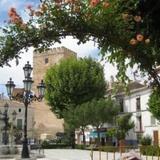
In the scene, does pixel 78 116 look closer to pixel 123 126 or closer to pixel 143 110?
pixel 123 126

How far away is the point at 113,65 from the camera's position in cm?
1023

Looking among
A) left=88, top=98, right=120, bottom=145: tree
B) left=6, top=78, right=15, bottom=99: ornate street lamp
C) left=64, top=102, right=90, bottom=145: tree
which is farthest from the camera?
left=88, top=98, right=120, bottom=145: tree

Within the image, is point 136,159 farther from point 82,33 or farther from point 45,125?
point 45,125

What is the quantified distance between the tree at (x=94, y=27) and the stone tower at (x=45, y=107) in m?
74.3

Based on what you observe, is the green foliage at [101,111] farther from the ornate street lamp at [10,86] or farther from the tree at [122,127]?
the ornate street lamp at [10,86]

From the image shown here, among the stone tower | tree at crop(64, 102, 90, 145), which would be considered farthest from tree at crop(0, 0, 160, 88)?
the stone tower

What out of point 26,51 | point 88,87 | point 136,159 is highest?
point 88,87

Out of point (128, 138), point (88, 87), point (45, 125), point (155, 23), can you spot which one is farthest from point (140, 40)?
point (45, 125)

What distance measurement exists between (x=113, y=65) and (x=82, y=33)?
8.13ft

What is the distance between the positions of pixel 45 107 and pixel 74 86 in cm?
3123

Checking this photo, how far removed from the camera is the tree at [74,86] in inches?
2176

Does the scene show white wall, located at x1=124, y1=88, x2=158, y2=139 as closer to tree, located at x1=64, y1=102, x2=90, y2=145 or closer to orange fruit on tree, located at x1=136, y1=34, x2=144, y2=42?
tree, located at x1=64, y1=102, x2=90, y2=145

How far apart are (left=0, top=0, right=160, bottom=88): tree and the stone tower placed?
244 feet

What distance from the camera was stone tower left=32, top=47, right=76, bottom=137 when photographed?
84500 millimetres
